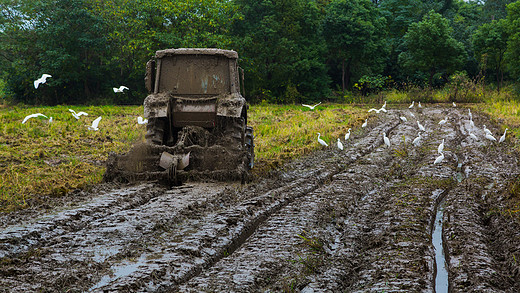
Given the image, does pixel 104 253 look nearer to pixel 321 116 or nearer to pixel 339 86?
pixel 321 116

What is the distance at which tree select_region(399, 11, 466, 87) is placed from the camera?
104 ft

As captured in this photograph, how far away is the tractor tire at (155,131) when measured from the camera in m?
8.84

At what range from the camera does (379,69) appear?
3622 cm

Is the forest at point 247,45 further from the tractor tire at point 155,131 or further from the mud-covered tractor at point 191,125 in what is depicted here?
the tractor tire at point 155,131

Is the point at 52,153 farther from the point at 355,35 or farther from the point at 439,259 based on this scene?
the point at 355,35

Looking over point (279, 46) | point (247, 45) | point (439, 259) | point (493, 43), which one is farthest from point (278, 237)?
point (493, 43)

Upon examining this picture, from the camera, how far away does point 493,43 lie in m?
31.7

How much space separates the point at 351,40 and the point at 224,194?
28063 mm

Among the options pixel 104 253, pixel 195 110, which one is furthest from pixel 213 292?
pixel 195 110

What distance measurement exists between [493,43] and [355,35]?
877 cm

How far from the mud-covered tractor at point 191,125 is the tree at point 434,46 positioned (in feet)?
83.4

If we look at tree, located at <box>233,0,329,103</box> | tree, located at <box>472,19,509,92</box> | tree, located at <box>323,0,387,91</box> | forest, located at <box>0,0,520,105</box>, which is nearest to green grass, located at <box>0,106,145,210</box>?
forest, located at <box>0,0,520,105</box>

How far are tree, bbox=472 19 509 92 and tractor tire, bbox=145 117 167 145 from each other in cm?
2823

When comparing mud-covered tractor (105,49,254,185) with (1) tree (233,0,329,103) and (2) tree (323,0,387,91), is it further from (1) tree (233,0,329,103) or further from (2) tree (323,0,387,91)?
(2) tree (323,0,387,91)
